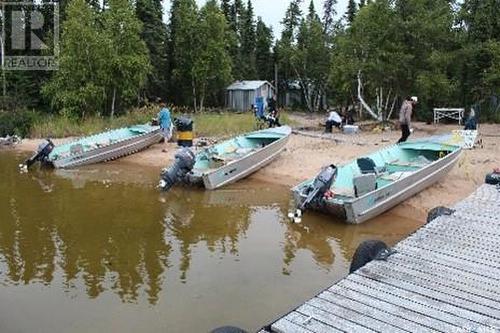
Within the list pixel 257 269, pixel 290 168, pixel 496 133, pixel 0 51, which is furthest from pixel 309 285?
pixel 0 51

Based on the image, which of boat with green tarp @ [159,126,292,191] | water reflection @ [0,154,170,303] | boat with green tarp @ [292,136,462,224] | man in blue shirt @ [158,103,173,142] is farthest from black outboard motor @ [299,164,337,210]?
man in blue shirt @ [158,103,173,142]

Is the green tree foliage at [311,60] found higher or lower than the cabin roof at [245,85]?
higher

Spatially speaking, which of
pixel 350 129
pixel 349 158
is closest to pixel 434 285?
pixel 349 158

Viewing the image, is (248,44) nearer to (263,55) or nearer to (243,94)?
(263,55)

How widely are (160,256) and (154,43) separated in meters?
23.2

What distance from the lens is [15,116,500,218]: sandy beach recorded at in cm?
1105

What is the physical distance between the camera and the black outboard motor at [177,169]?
454 inches

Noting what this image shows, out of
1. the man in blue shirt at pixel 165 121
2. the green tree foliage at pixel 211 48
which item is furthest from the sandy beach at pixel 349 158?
the green tree foliage at pixel 211 48

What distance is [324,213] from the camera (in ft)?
32.6

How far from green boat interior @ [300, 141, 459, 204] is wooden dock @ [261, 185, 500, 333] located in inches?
112

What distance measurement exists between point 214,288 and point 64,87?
18139 millimetres

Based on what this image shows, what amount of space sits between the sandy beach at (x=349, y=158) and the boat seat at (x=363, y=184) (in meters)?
1.33

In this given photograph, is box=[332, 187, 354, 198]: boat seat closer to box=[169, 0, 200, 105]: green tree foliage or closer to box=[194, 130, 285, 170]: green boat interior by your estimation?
box=[194, 130, 285, 170]: green boat interior

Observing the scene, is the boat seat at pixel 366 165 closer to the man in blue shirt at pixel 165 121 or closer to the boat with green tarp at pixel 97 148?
the boat with green tarp at pixel 97 148
